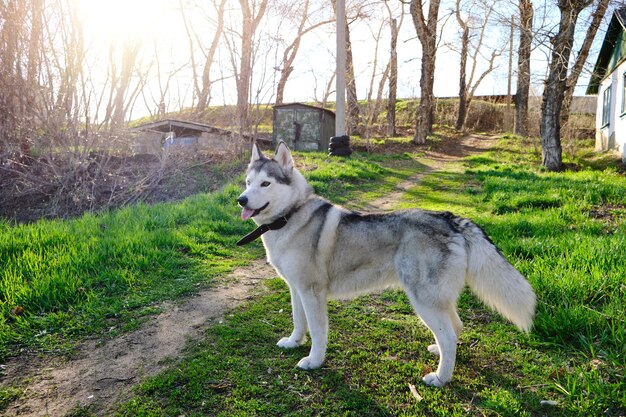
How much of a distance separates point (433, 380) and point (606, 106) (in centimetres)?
2081

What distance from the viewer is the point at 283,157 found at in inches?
145

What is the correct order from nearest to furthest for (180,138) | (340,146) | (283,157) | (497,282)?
(497,282) < (283,157) < (340,146) < (180,138)

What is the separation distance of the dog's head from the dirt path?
121cm

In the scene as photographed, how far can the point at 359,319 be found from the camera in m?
4.07

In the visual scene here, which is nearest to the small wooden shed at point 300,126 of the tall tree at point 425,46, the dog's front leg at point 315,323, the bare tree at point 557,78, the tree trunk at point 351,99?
the tree trunk at point 351,99

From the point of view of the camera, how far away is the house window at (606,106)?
59.4ft

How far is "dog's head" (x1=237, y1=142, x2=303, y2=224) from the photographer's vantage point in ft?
11.4

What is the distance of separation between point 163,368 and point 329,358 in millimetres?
1253

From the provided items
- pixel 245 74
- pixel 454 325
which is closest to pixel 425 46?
pixel 245 74

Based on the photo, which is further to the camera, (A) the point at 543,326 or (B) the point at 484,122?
(B) the point at 484,122

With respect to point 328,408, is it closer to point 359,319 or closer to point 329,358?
point 329,358

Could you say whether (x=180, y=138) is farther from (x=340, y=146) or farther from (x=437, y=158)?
(x=437, y=158)

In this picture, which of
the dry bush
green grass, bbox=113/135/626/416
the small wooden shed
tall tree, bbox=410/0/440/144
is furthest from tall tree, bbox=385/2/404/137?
green grass, bbox=113/135/626/416

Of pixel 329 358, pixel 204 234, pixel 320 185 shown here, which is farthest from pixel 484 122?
pixel 329 358
